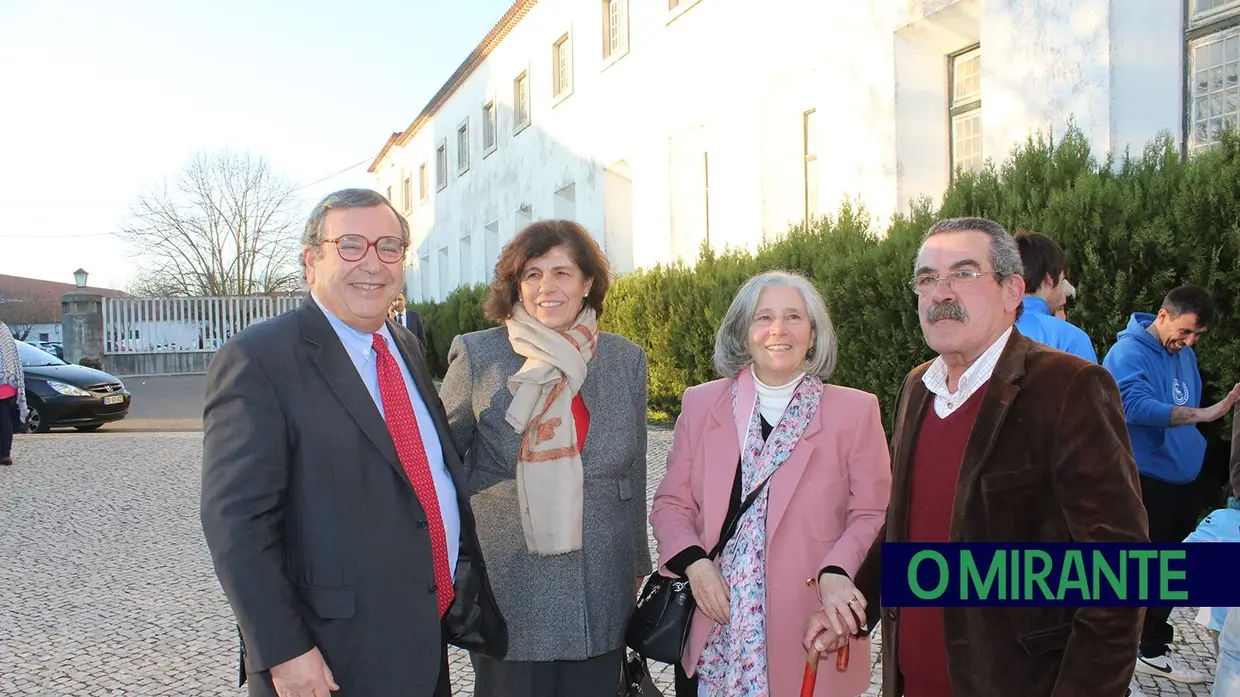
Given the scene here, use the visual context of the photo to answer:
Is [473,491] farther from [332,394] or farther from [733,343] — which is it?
[733,343]

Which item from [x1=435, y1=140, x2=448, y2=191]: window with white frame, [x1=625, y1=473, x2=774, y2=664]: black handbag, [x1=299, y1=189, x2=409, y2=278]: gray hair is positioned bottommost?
[x1=625, y1=473, x2=774, y2=664]: black handbag

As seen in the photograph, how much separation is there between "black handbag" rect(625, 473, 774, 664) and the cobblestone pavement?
1.72 m

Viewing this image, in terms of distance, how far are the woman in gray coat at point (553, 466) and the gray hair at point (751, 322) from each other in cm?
32

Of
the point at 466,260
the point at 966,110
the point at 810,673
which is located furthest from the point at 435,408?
the point at 466,260

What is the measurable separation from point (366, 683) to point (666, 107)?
47.0 feet

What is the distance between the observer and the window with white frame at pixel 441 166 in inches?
1240

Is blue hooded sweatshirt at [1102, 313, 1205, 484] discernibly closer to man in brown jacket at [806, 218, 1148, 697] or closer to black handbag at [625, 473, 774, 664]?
man in brown jacket at [806, 218, 1148, 697]

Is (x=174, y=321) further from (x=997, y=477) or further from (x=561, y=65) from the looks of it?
(x=997, y=477)

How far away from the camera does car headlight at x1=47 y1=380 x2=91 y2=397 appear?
1336cm

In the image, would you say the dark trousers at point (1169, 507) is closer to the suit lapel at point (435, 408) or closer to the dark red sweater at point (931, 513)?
the dark red sweater at point (931, 513)

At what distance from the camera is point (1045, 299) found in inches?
160

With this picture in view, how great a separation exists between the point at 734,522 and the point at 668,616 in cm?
35

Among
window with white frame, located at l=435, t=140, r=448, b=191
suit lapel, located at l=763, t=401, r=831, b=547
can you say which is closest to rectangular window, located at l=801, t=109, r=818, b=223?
suit lapel, located at l=763, t=401, r=831, b=547

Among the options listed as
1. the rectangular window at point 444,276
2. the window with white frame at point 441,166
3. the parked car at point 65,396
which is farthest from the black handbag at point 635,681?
the window with white frame at point 441,166
